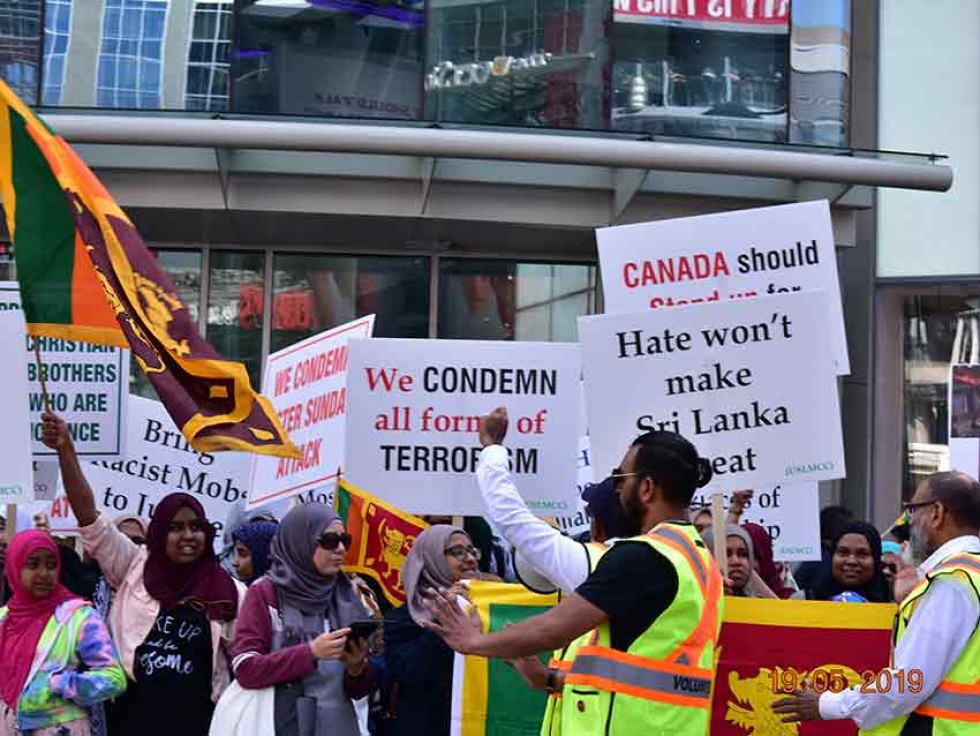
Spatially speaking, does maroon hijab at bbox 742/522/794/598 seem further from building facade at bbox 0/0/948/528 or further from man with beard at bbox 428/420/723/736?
building facade at bbox 0/0/948/528

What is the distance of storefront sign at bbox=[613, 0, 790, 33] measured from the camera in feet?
52.1

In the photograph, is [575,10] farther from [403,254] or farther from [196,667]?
Result: [196,667]

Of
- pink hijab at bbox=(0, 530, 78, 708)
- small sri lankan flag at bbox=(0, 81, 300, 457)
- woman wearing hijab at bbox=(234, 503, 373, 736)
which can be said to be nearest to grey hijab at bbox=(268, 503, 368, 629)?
woman wearing hijab at bbox=(234, 503, 373, 736)

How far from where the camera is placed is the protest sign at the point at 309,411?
932 cm

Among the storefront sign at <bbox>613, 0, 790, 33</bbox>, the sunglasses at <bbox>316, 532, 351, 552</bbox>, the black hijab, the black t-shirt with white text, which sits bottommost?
the black t-shirt with white text

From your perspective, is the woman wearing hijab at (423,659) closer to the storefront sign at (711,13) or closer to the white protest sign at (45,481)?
the white protest sign at (45,481)

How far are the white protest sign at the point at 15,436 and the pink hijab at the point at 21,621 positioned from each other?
2.55 ft

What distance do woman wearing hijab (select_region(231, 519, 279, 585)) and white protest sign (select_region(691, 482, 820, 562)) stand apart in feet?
6.84

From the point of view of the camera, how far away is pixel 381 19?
15562 millimetres

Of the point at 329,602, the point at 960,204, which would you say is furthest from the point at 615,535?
the point at 960,204

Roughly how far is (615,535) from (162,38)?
10644mm

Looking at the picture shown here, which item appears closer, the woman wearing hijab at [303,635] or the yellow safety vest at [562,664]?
the yellow safety vest at [562,664]
